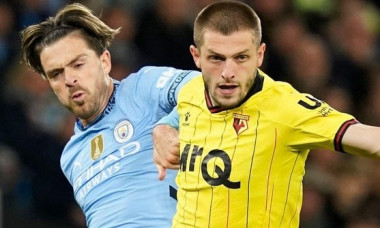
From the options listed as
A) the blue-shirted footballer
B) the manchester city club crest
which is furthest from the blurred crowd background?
the manchester city club crest

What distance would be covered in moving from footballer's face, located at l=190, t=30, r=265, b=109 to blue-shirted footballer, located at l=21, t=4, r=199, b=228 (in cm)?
62

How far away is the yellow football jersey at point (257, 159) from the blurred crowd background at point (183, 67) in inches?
158

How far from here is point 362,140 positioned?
4273mm

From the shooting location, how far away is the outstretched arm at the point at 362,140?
13.8 ft

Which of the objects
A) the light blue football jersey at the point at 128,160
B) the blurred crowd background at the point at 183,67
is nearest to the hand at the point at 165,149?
the light blue football jersey at the point at 128,160

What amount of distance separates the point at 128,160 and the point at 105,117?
0.32m

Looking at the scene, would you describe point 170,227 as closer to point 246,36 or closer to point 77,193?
point 77,193

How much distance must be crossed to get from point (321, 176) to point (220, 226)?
5.00 metres

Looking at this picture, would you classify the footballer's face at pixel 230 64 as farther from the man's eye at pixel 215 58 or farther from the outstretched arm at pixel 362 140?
the outstretched arm at pixel 362 140

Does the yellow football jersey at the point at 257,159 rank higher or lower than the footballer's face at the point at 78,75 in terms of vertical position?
lower

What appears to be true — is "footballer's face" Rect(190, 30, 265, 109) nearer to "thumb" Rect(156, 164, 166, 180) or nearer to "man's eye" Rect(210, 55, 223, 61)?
"man's eye" Rect(210, 55, 223, 61)

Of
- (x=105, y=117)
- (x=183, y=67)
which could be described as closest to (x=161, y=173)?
(x=105, y=117)

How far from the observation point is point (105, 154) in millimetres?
5617

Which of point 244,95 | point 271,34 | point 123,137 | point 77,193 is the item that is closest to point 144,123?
point 123,137
